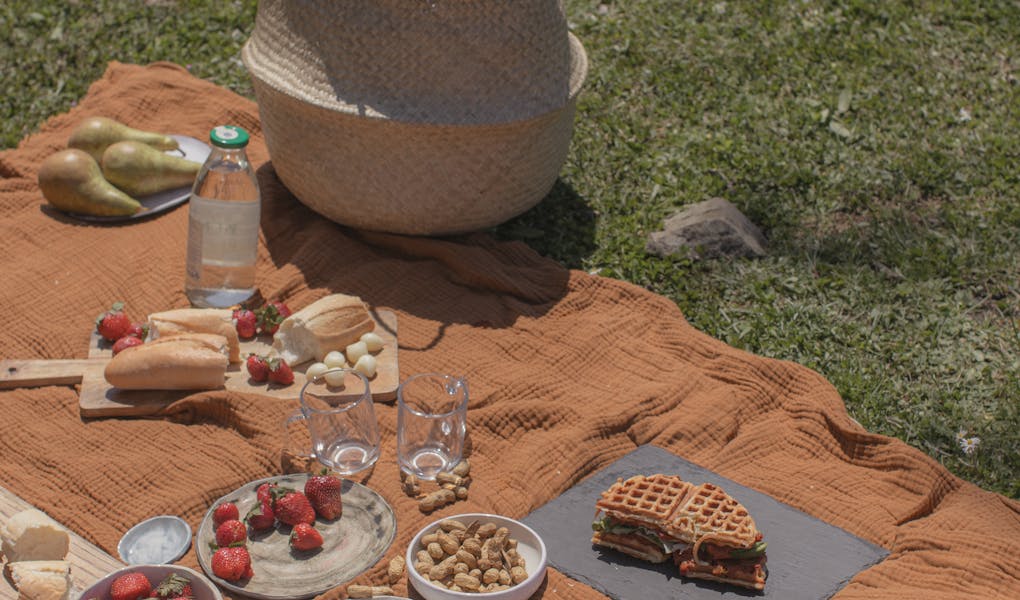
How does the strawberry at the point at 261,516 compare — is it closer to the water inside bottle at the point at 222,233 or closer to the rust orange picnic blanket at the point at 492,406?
the rust orange picnic blanket at the point at 492,406

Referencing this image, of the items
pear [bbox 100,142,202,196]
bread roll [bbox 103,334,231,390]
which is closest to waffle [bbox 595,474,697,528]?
bread roll [bbox 103,334,231,390]

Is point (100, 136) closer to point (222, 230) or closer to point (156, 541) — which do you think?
point (222, 230)

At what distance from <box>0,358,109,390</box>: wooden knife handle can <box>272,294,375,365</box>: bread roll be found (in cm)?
75

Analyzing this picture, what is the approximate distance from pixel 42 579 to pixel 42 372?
1.42 meters

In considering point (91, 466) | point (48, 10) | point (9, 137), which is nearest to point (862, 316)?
point (91, 466)

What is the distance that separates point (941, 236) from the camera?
19.9 feet

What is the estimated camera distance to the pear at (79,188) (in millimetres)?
5828

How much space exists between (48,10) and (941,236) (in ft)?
19.6

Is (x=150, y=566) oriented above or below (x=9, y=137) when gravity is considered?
above

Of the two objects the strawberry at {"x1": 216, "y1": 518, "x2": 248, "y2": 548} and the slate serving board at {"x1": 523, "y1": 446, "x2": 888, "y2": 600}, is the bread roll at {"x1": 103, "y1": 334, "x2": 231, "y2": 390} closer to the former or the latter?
the strawberry at {"x1": 216, "y1": 518, "x2": 248, "y2": 548}

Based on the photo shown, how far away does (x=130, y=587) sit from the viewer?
339cm

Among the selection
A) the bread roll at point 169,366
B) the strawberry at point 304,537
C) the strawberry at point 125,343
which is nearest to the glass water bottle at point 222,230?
the strawberry at point 125,343

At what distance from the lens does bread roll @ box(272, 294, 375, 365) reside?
15.8 feet

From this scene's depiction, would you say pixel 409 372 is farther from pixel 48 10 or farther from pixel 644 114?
pixel 48 10
